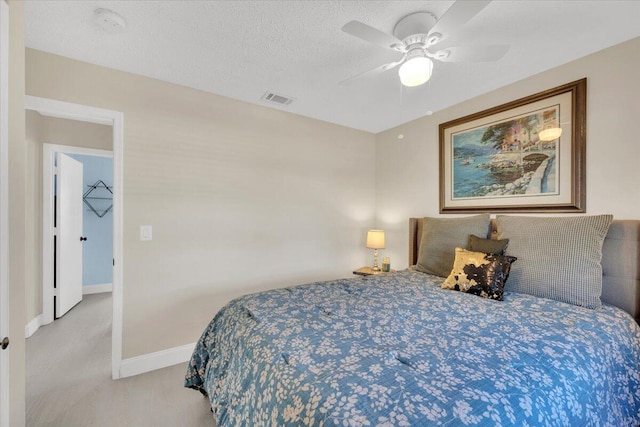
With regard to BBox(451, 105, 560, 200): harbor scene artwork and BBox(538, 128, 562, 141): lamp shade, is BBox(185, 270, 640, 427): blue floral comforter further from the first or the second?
BBox(538, 128, 562, 141): lamp shade

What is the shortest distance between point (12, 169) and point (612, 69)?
3.45m

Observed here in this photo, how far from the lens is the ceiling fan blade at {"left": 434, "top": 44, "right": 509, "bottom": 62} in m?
1.50

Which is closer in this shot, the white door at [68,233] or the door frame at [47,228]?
the door frame at [47,228]

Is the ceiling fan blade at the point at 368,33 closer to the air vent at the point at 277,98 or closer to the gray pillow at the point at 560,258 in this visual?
the air vent at the point at 277,98

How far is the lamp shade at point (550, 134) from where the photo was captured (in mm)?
2105

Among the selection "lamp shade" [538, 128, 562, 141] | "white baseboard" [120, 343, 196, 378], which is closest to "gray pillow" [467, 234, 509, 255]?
"lamp shade" [538, 128, 562, 141]

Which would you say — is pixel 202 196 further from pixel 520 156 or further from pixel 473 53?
pixel 520 156

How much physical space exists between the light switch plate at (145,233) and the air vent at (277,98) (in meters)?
1.63

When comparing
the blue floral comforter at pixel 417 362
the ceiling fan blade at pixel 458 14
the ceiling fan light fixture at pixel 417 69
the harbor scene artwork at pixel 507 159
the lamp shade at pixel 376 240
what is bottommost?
the blue floral comforter at pixel 417 362

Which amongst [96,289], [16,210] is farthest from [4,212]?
[96,289]

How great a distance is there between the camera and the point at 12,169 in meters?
1.04

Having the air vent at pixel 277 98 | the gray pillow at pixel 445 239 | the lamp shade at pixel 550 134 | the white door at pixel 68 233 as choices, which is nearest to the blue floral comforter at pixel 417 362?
the gray pillow at pixel 445 239

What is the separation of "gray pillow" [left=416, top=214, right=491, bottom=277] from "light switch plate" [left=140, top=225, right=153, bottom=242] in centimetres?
249

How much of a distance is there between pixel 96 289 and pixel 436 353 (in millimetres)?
5452
